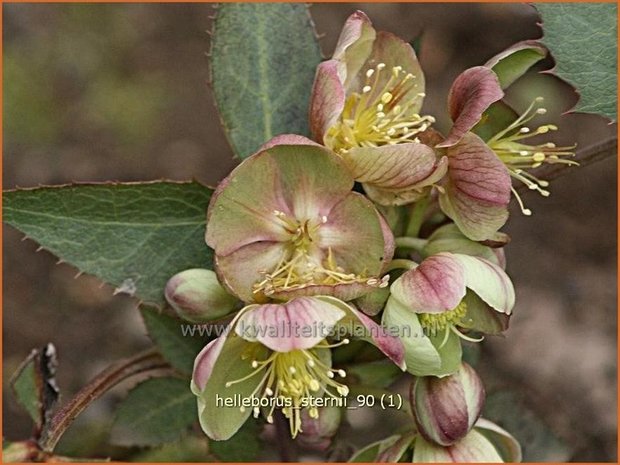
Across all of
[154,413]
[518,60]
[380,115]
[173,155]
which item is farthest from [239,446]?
[173,155]

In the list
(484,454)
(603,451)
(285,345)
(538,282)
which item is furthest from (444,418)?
(538,282)

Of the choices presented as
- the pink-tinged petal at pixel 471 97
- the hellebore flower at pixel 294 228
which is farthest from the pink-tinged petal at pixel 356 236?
the pink-tinged petal at pixel 471 97

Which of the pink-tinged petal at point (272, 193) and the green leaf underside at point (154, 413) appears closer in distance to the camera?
the pink-tinged petal at point (272, 193)

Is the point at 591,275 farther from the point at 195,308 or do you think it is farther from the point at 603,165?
the point at 195,308

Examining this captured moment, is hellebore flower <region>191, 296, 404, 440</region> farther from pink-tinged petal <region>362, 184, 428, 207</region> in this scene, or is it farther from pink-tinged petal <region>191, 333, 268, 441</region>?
pink-tinged petal <region>362, 184, 428, 207</region>

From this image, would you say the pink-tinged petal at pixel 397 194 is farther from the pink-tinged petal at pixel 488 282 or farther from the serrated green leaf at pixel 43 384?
the serrated green leaf at pixel 43 384

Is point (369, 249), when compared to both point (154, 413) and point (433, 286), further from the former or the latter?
point (154, 413)
